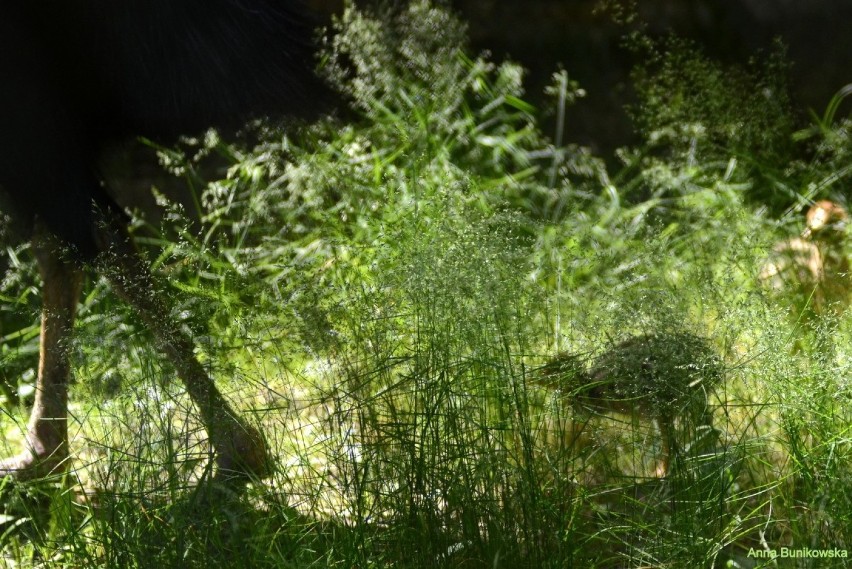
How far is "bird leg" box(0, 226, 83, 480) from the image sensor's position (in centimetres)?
190

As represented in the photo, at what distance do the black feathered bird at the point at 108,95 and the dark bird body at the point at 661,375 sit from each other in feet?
1.66

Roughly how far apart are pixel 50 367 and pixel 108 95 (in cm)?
53

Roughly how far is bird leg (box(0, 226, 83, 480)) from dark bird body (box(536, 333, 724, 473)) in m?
0.91

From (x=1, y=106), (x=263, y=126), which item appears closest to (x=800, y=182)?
(x=263, y=126)

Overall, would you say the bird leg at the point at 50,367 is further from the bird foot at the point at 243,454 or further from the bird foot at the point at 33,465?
the bird foot at the point at 243,454

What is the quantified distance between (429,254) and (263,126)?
808 mm

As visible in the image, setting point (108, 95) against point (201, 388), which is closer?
point (201, 388)

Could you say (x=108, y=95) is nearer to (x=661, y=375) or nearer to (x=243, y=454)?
(x=243, y=454)

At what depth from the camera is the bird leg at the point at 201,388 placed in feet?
4.94

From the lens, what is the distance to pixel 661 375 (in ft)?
4.70

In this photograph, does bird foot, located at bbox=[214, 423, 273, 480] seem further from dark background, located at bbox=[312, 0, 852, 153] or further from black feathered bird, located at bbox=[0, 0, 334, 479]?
dark background, located at bbox=[312, 0, 852, 153]

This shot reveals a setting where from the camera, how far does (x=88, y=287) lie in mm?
2828

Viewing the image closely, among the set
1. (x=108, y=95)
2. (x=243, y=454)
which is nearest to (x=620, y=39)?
(x=108, y=95)

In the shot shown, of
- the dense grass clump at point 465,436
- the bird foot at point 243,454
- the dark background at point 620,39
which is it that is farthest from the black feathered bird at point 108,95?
the dark background at point 620,39
